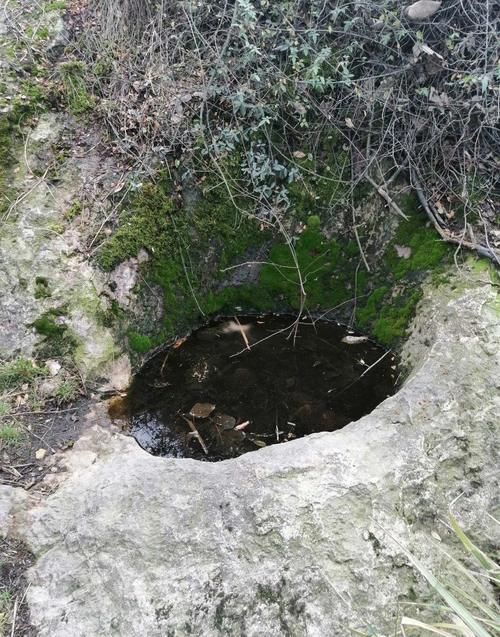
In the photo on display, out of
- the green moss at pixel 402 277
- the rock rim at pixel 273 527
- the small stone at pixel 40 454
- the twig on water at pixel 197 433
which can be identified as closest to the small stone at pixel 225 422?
the twig on water at pixel 197 433

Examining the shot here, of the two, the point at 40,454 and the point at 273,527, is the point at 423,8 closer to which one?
the point at 273,527

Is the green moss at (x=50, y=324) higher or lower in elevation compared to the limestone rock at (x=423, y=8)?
lower

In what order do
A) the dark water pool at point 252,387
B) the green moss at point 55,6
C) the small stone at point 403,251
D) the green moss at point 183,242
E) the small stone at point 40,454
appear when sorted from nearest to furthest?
the small stone at point 40,454
the dark water pool at point 252,387
the green moss at point 183,242
the small stone at point 403,251
the green moss at point 55,6

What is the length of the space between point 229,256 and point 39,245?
1.67 metres

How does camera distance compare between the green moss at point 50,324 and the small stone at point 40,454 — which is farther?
the green moss at point 50,324

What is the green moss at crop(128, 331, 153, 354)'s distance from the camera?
4328mm

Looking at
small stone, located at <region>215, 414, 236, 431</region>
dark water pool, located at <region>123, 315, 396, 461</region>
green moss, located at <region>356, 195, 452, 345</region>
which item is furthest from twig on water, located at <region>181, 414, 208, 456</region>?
green moss, located at <region>356, 195, 452, 345</region>

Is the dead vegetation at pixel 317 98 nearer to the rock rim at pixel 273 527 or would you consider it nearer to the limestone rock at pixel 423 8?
the limestone rock at pixel 423 8

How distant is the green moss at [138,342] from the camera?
4328mm

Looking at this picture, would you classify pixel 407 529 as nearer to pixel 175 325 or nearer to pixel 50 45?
pixel 175 325

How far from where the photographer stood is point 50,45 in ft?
15.6

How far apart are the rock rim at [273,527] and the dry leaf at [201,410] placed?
90 centimetres

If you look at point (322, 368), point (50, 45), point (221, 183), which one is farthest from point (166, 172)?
point (322, 368)

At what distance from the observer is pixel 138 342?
436cm
